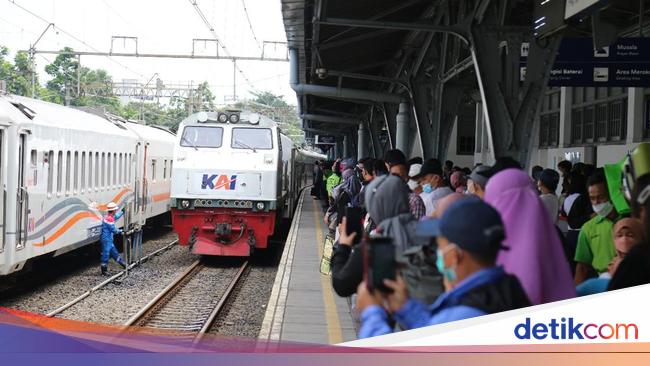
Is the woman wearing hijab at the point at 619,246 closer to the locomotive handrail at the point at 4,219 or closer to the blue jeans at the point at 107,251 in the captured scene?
the locomotive handrail at the point at 4,219

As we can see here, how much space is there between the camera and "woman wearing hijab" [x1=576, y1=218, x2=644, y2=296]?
2.91 metres

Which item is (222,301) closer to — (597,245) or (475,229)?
(597,245)

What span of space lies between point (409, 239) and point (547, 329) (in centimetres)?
81

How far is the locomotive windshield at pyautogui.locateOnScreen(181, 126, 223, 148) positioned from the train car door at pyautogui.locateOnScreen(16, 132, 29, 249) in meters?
5.11

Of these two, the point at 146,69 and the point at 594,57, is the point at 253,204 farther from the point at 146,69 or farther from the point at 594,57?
the point at 594,57

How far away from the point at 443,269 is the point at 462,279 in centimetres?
7

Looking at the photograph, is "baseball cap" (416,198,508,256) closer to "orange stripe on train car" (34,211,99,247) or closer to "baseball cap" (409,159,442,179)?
"baseball cap" (409,159,442,179)

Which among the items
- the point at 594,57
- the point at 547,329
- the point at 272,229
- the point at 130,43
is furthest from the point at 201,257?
the point at 547,329

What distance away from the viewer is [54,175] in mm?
10656

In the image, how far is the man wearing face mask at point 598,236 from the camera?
369cm

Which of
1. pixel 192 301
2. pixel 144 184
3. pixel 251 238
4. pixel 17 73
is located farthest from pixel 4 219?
pixel 17 73

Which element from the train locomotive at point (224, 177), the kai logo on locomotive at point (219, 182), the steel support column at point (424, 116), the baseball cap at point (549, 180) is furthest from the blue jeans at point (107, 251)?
the baseball cap at point (549, 180)

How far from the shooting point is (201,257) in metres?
16.9

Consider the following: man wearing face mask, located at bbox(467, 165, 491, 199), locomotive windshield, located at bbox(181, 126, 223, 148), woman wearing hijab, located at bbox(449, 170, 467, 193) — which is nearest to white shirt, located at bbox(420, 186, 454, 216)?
man wearing face mask, located at bbox(467, 165, 491, 199)
